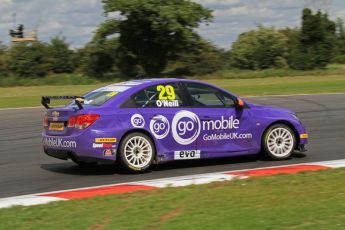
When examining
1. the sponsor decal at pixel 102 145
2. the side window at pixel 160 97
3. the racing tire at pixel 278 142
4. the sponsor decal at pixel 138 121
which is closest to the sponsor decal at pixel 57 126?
the sponsor decal at pixel 102 145

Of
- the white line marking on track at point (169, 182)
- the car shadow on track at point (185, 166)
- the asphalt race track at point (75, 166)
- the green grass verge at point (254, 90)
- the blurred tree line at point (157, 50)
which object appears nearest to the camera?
the white line marking on track at point (169, 182)

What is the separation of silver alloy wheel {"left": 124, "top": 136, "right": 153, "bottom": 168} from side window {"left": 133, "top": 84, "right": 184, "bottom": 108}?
0.58 metres

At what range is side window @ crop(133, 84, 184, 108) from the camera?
30.3 ft

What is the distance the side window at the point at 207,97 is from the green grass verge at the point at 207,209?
2458 millimetres

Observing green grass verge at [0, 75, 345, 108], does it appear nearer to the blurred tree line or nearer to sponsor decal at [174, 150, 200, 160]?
the blurred tree line

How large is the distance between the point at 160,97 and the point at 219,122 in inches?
42.7

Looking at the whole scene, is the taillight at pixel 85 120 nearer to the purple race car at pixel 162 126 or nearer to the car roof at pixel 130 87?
the purple race car at pixel 162 126

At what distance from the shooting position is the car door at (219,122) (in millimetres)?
9562

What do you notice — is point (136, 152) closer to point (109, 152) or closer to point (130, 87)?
point (109, 152)

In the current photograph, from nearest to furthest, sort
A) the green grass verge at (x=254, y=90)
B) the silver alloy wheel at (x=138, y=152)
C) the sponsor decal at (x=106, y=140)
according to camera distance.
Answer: the sponsor decal at (x=106, y=140)
the silver alloy wheel at (x=138, y=152)
the green grass verge at (x=254, y=90)

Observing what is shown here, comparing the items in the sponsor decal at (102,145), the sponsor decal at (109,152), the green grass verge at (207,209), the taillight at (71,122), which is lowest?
the green grass verge at (207,209)

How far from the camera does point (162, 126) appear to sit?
9195 mm

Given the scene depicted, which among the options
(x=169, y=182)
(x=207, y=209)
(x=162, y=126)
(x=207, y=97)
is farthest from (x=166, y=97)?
(x=207, y=209)

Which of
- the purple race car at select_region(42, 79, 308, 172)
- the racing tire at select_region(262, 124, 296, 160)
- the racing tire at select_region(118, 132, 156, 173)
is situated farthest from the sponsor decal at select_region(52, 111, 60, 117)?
the racing tire at select_region(262, 124, 296, 160)
